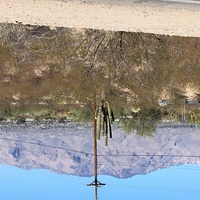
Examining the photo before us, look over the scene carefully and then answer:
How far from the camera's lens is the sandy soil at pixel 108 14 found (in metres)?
4.06

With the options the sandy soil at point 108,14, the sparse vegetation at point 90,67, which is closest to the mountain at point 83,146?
the sparse vegetation at point 90,67

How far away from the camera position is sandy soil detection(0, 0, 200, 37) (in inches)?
160

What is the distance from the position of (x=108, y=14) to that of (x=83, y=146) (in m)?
5.10

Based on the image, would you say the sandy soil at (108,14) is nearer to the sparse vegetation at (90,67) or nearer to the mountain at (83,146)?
the sparse vegetation at (90,67)

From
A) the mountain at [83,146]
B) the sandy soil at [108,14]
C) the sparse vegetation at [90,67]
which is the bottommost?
the sandy soil at [108,14]

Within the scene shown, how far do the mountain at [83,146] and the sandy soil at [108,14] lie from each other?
13.5 ft

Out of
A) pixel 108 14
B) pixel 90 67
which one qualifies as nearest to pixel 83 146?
pixel 90 67

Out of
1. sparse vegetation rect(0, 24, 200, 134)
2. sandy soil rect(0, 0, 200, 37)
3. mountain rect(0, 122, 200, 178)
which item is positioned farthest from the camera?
mountain rect(0, 122, 200, 178)

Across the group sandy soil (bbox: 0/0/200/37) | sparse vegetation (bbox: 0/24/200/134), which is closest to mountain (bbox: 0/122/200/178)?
sparse vegetation (bbox: 0/24/200/134)

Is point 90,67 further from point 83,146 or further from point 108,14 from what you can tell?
point 108,14

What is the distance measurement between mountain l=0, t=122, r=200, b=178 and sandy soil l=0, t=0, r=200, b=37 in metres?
4.12

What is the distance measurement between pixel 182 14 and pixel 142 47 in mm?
3446

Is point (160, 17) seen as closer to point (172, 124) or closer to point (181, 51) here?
point (181, 51)

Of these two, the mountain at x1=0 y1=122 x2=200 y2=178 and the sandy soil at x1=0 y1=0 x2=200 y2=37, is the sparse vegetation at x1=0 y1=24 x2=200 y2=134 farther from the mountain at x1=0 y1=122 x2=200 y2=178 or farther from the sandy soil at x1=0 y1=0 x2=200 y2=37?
the sandy soil at x1=0 y1=0 x2=200 y2=37
